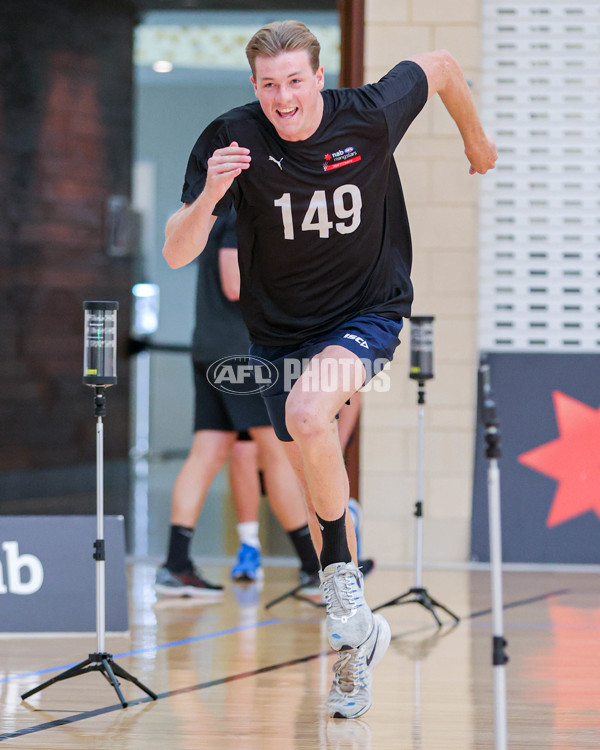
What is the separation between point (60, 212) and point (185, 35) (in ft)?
5.71

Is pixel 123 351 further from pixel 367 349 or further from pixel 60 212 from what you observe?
pixel 367 349

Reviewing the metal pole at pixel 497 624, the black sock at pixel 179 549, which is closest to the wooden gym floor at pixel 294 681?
the black sock at pixel 179 549

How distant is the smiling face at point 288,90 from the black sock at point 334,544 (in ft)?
3.30

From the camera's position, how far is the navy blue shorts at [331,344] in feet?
8.99

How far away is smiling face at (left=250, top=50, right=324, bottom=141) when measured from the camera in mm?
2600

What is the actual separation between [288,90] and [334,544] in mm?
1147

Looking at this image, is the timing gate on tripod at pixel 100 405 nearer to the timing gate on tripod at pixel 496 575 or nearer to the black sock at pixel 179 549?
the timing gate on tripod at pixel 496 575

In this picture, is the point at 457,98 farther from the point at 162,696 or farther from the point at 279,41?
the point at 162,696

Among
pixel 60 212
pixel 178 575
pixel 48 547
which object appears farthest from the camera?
pixel 60 212

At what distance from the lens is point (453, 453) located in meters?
5.12

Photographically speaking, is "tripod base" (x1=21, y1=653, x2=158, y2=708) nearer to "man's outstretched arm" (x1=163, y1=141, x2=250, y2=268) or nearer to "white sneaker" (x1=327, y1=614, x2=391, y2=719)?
"white sneaker" (x1=327, y1=614, x2=391, y2=719)

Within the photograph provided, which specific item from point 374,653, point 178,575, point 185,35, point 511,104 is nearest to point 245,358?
point 178,575

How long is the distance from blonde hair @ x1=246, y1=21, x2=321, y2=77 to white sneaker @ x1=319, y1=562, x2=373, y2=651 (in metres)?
1.30

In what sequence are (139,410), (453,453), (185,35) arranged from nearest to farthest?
1. (453,453)
2. (185,35)
3. (139,410)
